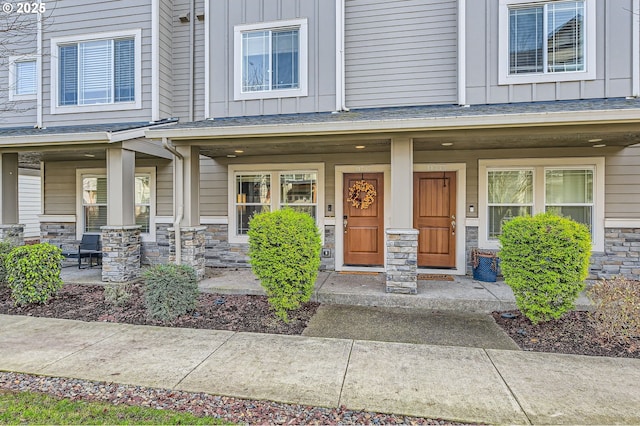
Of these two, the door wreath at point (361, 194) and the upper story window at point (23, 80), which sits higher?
the upper story window at point (23, 80)

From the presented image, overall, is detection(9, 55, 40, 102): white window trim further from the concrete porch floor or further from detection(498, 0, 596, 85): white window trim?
detection(498, 0, 596, 85): white window trim

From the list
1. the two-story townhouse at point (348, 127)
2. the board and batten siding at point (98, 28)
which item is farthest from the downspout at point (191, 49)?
the board and batten siding at point (98, 28)

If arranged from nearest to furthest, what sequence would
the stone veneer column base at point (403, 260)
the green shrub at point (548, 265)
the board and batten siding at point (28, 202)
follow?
the green shrub at point (548, 265) → the stone veneer column base at point (403, 260) → the board and batten siding at point (28, 202)

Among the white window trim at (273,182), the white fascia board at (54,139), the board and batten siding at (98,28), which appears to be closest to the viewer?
the white fascia board at (54,139)

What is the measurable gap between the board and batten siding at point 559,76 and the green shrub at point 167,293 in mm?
5967

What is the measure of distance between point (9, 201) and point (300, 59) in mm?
6846

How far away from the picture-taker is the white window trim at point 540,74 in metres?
6.11

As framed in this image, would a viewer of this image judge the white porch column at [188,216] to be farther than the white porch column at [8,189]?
No

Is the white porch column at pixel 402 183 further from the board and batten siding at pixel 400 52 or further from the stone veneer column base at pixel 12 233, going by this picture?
the stone veneer column base at pixel 12 233

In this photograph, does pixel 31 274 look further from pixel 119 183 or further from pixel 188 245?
pixel 188 245

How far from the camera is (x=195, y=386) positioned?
2.95 metres

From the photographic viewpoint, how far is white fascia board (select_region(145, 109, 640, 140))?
462 cm

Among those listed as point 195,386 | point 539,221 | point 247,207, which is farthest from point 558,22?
point 195,386

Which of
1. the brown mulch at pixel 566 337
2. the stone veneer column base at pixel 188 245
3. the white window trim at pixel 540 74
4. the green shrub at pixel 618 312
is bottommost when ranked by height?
the brown mulch at pixel 566 337
